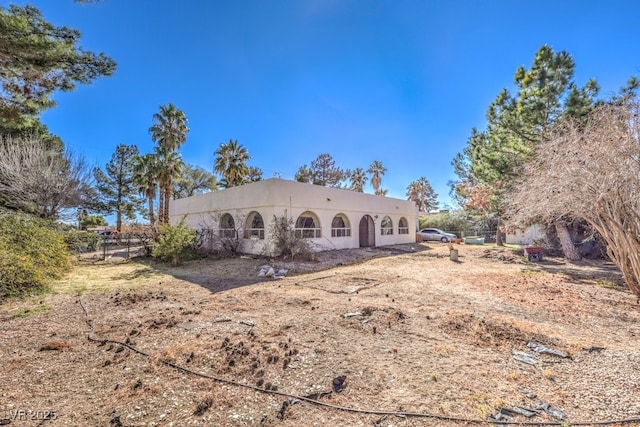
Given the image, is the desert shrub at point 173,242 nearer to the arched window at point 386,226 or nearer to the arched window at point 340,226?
the arched window at point 340,226

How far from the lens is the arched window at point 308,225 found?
16.4 metres

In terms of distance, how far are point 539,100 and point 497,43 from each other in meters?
4.58

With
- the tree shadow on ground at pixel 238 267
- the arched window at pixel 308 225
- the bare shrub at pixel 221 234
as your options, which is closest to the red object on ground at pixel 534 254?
the tree shadow on ground at pixel 238 267

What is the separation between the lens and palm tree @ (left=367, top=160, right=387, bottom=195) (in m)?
41.3

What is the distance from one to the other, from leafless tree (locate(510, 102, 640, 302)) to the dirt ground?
1.64m

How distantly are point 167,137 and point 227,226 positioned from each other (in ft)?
35.8

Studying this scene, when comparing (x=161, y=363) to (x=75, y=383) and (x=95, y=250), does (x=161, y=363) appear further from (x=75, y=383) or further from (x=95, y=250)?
(x=95, y=250)

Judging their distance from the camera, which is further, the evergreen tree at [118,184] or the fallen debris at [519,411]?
the evergreen tree at [118,184]

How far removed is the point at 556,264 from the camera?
13.6 m

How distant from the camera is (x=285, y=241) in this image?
14.4m

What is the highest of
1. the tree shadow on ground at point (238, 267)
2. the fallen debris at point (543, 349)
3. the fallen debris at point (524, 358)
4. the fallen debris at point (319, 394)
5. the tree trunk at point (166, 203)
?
the tree trunk at point (166, 203)

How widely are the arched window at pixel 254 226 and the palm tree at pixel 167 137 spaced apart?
10.2 m

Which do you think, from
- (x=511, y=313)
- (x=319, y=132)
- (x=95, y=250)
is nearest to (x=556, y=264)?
(x=511, y=313)

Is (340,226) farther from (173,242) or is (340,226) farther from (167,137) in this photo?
(167,137)
